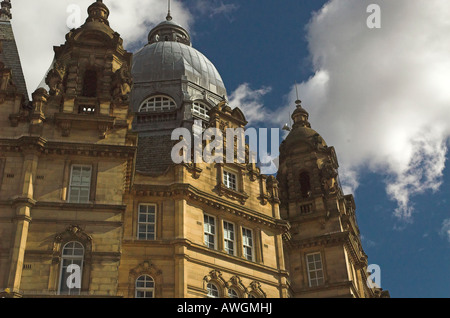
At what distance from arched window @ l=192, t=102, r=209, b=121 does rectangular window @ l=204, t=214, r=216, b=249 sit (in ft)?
41.8

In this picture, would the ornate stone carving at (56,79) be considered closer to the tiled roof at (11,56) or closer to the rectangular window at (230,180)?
the tiled roof at (11,56)

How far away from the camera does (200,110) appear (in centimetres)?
4644

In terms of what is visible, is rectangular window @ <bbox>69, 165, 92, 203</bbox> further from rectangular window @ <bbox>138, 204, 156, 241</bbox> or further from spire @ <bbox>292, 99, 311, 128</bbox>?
spire @ <bbox>292, 99, 311, 128</bbox>

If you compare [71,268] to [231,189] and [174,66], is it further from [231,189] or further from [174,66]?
[174,66]

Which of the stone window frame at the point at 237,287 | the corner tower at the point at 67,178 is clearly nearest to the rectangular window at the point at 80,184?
the corner tower at the point at 67,178

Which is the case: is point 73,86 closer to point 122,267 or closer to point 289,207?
point 122,267

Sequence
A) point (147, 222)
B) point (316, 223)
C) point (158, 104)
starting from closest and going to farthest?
point (147, 222) < point (316, 223) < point (158, 104)

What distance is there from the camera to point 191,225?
32781 mm

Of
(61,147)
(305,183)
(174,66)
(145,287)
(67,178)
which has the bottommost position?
(145,287)

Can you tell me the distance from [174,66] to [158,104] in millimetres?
4402

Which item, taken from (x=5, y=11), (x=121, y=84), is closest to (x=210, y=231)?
(x=121, y=84)

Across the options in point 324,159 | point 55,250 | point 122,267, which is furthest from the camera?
point 324,159
